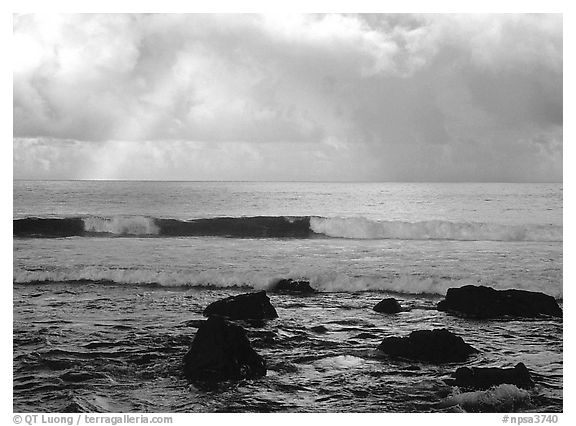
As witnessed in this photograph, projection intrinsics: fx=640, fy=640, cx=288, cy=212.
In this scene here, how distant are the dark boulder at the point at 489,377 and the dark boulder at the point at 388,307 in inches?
48.6

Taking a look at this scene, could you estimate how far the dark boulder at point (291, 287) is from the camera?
21.3 feet

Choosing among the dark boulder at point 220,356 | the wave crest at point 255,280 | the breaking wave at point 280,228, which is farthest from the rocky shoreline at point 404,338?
the breaking wave at point 280,228

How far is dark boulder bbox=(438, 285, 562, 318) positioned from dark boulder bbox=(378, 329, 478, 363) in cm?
74

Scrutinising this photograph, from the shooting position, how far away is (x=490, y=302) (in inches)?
248

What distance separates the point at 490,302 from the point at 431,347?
3.74 feet

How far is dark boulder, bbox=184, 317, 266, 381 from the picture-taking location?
5.12 meters

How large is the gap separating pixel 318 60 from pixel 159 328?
120 inches

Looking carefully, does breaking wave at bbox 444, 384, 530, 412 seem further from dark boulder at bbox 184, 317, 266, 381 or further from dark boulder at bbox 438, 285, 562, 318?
dark boulder at bbox 184, 317, 266, 381

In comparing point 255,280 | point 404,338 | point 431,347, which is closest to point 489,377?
point 431,347

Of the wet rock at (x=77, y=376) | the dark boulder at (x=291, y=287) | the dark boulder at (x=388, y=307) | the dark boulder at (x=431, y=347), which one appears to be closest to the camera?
the wet rock at (x=77, y=376)

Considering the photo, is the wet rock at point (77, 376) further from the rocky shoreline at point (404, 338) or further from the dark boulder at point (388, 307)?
the dark boulder at point (388, 307)

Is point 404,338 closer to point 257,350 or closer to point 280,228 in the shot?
point 257,350

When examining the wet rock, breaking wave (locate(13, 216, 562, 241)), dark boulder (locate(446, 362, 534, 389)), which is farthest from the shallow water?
breaking wave (locate(13, 216, 562, 241))
